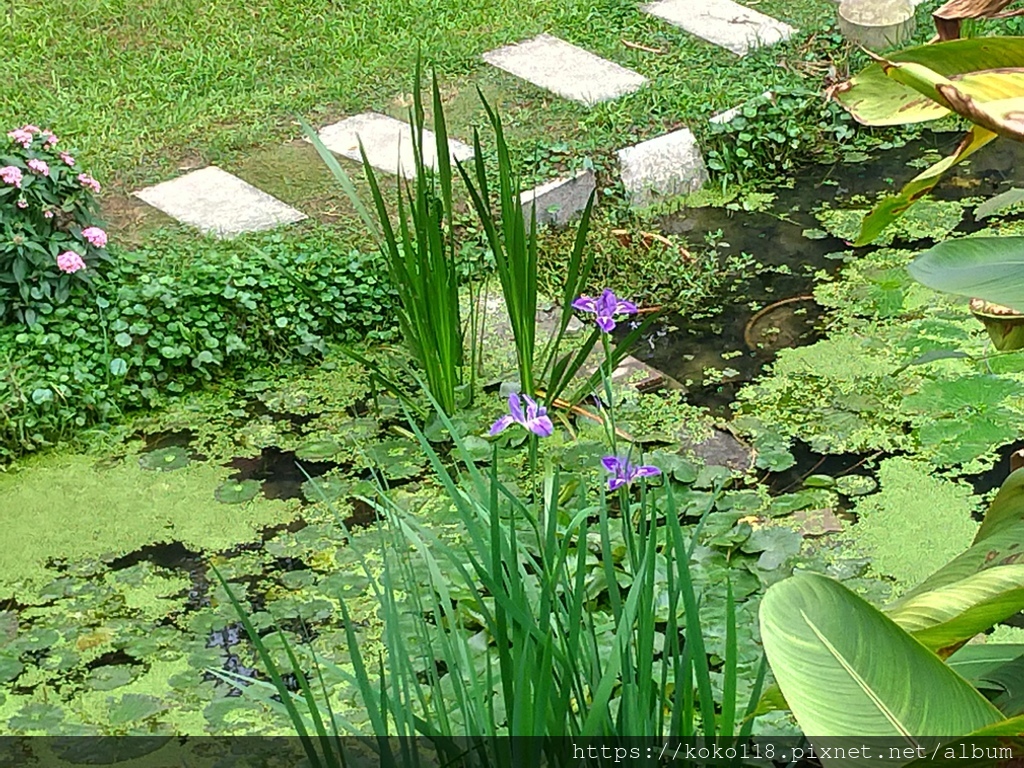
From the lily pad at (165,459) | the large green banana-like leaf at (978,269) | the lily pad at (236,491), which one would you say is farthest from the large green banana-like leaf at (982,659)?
the lily pad at (165,459)

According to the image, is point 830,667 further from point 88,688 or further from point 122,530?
point 122,530

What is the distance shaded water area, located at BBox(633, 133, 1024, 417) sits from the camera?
313 centimetres

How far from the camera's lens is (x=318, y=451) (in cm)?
280

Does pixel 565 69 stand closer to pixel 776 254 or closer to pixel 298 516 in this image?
pixel 776 254

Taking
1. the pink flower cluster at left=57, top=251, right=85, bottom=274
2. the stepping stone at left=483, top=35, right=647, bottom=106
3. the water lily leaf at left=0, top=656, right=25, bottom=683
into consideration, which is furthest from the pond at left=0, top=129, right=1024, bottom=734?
the stepping stone at left=483, top=35, right=647, bottom=106

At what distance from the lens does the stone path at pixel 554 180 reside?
11.7 feet

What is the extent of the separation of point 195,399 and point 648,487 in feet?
3.66

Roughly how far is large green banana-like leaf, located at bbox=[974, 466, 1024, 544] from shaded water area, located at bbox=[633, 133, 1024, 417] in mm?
1518

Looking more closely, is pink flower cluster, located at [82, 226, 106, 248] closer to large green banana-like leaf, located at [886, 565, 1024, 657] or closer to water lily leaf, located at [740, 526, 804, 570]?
water lily leaf, located at [740, 526, 804, 570]

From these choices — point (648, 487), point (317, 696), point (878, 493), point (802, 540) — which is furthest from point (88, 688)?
point (878, 493)

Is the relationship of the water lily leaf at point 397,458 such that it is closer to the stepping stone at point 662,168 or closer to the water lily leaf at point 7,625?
the water lily leaf at point 7,625

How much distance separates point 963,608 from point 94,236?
244 cm

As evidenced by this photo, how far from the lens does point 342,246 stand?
11.1ft

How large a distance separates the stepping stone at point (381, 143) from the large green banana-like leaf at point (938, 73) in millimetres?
2450
